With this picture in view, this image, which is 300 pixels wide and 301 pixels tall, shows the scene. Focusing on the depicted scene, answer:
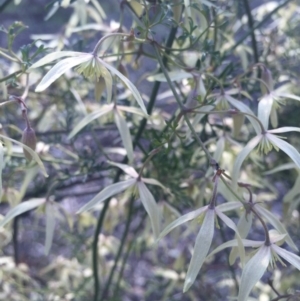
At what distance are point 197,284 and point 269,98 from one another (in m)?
0.81

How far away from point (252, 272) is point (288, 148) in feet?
0.51

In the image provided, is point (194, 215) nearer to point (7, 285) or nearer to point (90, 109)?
point (90, 109)

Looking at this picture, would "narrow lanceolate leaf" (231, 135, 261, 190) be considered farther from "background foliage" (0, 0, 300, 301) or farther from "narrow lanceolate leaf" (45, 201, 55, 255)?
"narrow lanceolate leaf" (45, 201, 55, 255)

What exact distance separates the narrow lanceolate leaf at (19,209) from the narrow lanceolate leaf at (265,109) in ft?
1.09

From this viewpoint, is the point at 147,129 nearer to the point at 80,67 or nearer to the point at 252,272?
the point at 80,67

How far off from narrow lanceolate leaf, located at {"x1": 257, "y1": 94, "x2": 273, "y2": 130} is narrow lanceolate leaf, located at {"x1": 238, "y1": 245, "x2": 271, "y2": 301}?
0.19 meters

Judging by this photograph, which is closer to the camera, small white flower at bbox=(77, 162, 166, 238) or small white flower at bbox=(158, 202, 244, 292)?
small white flower at bbox=(158, 202, 244, 292)

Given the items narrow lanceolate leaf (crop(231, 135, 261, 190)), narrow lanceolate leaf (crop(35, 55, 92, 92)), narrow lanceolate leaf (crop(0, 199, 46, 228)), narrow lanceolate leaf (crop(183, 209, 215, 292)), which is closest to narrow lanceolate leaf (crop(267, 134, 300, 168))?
narrow lanceolate leaf (crop(231, 135, 261, 190))

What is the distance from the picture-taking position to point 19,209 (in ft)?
2.79

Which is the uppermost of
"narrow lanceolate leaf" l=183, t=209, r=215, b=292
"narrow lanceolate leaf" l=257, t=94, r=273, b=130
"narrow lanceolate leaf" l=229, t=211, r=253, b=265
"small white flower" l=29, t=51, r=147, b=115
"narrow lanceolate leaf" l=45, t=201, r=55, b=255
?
"small white flower" l=29, t=51, r=147, b=115

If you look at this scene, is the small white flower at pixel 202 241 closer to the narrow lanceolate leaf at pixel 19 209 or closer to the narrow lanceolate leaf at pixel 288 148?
the narrow lanceolate leaf at pixel 288 148

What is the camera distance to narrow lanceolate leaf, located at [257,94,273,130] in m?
0.78

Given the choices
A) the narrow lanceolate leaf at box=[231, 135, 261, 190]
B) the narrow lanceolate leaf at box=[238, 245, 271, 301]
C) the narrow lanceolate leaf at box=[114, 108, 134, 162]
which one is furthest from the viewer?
the narrow lanceolate leaf at box=[114, 108, 134, 162]

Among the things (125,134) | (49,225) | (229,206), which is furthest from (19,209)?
(229,206)
